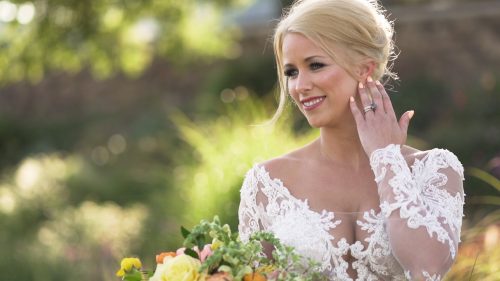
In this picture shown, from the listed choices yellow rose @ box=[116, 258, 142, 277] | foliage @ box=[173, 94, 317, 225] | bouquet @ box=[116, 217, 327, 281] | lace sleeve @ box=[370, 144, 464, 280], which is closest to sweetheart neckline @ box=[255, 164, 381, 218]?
lace sleeve @ box=[370, 144, 464, 280]

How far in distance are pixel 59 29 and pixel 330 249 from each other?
7788mm

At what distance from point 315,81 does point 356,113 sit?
7.9 inches

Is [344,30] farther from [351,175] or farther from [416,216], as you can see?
[416,216]

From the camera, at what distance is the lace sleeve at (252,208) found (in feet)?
12.3

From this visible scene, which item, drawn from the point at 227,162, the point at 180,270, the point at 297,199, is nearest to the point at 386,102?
the point at 297,199

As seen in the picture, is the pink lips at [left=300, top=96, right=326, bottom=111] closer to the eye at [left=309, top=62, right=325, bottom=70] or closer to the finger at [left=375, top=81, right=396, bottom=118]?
the eye at [left=309, top=62, right=325, bottom=70]

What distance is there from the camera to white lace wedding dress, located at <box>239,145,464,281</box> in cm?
323

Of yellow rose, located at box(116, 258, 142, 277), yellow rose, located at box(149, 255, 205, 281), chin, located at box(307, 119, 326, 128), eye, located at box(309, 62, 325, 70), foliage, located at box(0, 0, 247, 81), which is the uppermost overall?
foliage, located at box(0, 0, 247, 81)

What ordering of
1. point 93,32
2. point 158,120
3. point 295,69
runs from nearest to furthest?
point 295,69 → point 93,32 → point 158,120

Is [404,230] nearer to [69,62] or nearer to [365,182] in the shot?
[365,182]

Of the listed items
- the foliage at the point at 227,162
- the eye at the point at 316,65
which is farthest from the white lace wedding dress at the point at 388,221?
the foliage at the point at 227,162

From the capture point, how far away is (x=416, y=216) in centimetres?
324

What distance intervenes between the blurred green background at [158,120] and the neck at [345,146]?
1.15 m

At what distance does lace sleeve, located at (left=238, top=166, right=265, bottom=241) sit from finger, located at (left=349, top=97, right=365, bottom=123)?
0.54m
